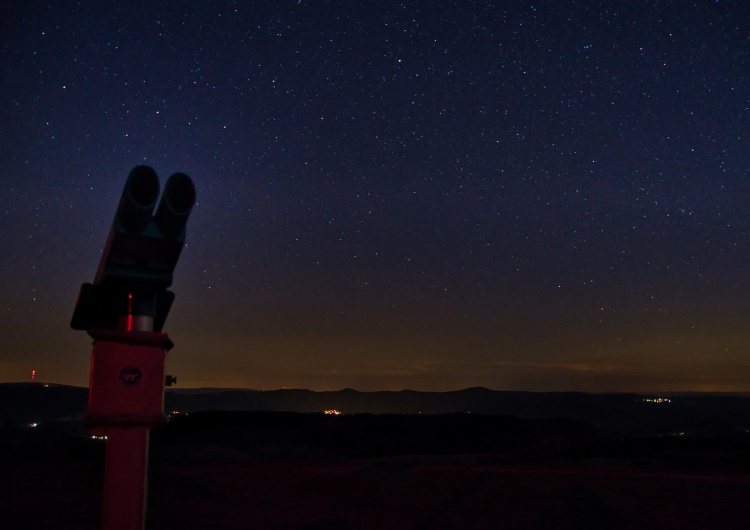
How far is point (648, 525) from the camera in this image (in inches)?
423

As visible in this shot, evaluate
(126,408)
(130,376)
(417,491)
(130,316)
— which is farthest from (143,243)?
(417,491)

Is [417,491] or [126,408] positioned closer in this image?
[126,408]

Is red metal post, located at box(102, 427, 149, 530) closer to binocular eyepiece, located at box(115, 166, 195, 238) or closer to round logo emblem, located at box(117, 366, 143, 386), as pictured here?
round logo emblem, located at box(117, 366, 143, 386)

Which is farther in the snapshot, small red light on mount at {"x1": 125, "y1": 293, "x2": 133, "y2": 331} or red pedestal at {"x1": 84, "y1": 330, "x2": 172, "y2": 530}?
small red light on mount at {"x1": 125, "y1": 293, "x2": 133, "y2": 331}

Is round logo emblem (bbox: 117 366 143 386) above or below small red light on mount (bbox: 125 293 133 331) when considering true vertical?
below

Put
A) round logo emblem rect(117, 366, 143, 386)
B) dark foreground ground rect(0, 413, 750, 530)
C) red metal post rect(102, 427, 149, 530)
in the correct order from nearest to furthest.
Result: red metal post rect(102, 427, 149, 530), round logo emblem rect(117, 366, 143, 386), dark foreground ground rect(0, 413, 750, 530)

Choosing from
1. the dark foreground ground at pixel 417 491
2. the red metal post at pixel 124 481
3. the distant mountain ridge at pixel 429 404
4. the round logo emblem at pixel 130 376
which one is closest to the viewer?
the red metal post at pixel 124 481

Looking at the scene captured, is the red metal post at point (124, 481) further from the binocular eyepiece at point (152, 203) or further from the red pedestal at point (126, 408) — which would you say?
the binocular eyepiece at point (152, 203)

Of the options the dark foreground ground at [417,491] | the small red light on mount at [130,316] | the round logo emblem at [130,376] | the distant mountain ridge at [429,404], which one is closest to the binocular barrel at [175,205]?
the small red light on mount at [130,316]

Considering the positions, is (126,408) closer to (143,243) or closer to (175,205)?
(143,243)

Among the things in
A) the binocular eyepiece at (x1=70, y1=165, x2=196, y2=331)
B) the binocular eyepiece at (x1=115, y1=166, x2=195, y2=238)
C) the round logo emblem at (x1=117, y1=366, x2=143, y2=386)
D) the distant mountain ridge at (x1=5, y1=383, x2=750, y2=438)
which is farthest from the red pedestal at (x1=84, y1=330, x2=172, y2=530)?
the distant mountain ridge at (x1=5, y1=383, x2=750, y2=438)

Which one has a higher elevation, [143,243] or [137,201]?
[137,201]

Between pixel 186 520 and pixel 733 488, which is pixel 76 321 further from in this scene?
pixel 733 488

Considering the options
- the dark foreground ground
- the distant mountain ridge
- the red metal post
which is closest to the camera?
the red metal post
